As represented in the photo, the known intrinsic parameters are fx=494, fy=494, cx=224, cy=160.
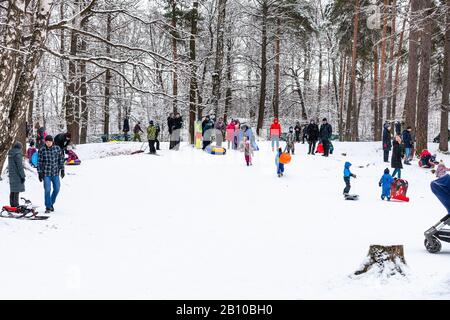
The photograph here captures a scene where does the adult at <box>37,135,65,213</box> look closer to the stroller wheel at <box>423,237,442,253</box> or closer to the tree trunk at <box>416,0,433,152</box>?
the stroller wheel at <box>423,237,442,253</box>

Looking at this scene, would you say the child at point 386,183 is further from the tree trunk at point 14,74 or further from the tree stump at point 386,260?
the tree trunk at point 14,74

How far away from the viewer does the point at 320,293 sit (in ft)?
19.7

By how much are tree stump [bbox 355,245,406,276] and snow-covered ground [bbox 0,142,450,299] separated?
0.46 ft

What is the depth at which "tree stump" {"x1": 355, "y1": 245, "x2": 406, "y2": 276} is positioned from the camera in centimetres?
617

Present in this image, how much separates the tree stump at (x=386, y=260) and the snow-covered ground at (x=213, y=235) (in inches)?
5.5

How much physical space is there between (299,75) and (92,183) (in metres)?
31.3

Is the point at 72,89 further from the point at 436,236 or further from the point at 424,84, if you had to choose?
the point at 436,236

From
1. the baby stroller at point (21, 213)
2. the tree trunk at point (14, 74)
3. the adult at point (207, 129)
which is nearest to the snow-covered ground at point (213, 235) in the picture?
the baby stroller at point (21, 213)

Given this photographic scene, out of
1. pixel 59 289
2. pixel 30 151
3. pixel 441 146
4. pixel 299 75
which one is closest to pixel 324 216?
pixel 59 289

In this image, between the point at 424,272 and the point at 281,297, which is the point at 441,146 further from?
the point at 281,297

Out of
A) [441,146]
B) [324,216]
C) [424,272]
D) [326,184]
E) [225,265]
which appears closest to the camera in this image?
[424,272]

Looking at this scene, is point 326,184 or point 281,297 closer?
point 281,297

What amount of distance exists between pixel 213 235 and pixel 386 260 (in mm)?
4410

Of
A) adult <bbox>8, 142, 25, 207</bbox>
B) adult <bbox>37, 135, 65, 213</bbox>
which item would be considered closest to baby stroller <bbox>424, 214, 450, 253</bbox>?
adult <bbox>37, 135, 65, 213</bbox>
